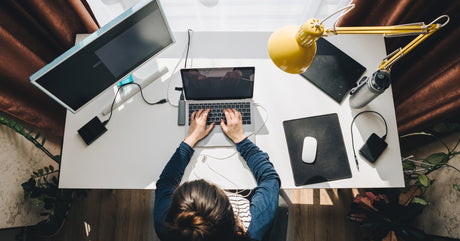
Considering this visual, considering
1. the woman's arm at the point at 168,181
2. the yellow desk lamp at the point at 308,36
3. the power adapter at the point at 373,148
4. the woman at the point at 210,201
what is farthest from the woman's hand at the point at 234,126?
the power adapter at the point at 373,148

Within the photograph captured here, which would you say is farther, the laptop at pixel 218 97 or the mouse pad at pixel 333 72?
the mouse pad at pixel 333 72

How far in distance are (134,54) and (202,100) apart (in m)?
0.33

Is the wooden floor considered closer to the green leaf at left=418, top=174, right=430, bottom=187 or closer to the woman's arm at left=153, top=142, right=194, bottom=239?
the green leaf at left=418, top=174, right=430, bottom=187

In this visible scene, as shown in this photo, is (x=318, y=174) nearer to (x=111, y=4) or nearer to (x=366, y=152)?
(x=366, y=152)

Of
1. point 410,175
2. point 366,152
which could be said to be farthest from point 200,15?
point 410,175

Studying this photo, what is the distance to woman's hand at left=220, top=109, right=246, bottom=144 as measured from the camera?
1.14 metres

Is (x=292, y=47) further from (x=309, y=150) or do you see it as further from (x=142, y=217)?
(x=142, y=217)

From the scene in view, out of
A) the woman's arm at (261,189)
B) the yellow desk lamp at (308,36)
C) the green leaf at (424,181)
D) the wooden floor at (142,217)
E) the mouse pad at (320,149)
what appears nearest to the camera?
the yellow desk lamp at (308,36)

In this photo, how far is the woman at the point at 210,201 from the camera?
2.75ft

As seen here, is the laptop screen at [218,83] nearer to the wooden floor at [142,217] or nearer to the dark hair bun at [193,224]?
the dark hair bun at [193,224]

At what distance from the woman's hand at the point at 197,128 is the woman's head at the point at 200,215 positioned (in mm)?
242

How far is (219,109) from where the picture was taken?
1182 millimetres

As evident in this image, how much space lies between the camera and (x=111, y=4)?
4.20 ft

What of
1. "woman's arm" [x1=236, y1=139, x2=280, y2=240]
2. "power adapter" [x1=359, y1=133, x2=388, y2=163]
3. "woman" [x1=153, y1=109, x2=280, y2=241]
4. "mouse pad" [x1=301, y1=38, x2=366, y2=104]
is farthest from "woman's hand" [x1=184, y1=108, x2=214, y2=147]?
"power adapter" [x1=359, y1=133, x2=388, y2=163]
